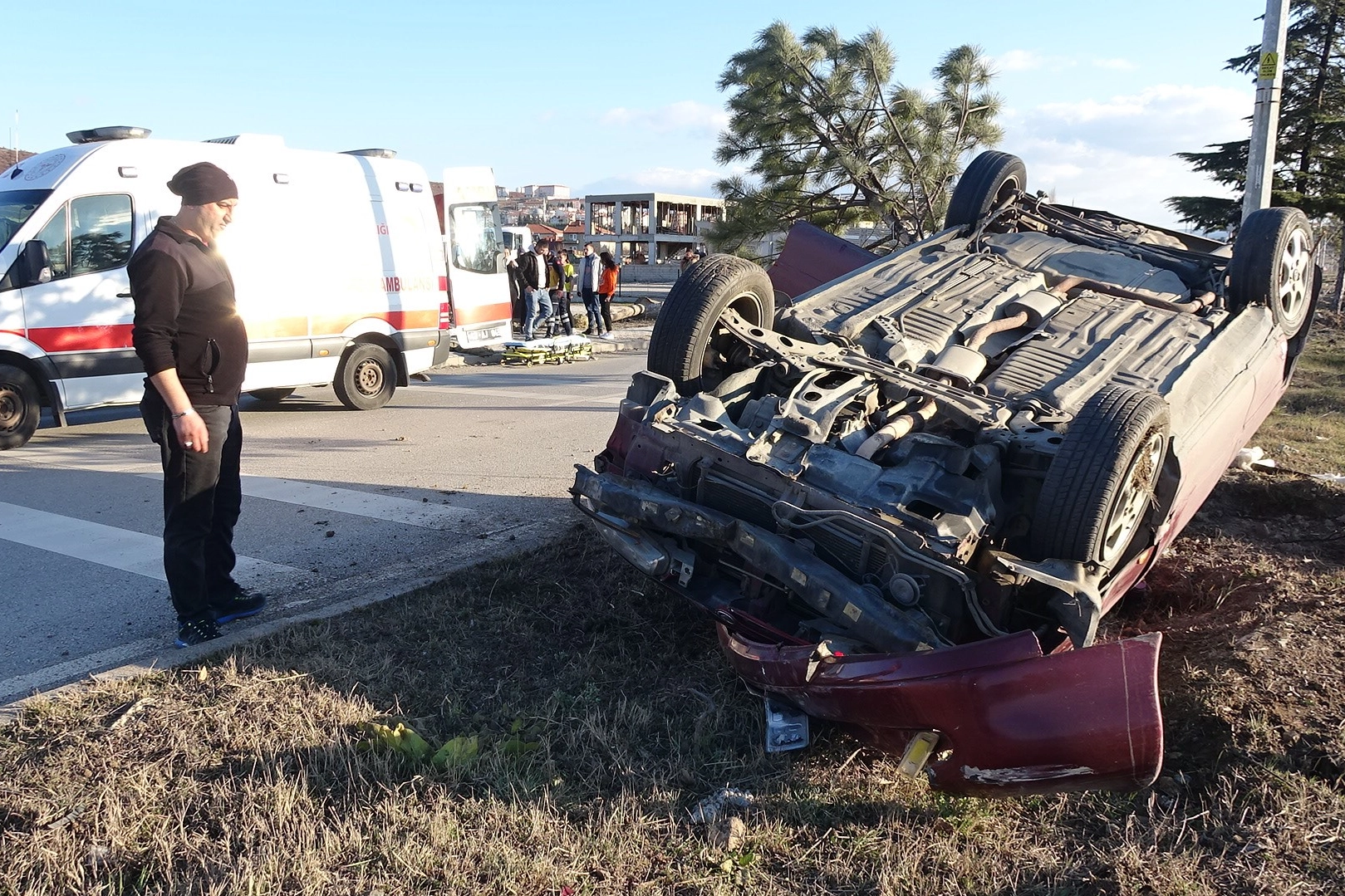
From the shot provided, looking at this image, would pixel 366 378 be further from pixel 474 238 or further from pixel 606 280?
pixel 606 280

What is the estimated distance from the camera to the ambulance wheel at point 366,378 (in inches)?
394

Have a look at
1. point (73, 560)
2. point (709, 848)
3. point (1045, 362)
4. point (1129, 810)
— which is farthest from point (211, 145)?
point (1129, 810)

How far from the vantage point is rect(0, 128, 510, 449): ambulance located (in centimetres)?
805

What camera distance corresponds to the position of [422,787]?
2.98 meters

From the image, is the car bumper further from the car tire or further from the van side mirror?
the van side mirror

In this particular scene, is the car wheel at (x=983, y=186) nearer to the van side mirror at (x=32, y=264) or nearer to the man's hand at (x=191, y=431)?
the man's hand at (x=191, y=431)

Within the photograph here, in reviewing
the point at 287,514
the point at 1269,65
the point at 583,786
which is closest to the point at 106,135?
the point at 287,514

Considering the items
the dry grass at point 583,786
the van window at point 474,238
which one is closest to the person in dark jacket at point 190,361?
the dry grass at point 583,786

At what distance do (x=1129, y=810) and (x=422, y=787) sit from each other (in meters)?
2.23

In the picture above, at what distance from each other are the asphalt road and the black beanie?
1831 millimetres

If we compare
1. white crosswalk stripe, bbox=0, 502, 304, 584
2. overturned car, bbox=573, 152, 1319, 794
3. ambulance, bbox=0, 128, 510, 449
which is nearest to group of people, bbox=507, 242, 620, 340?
ambulance, bbox=0, 128, 510, 449

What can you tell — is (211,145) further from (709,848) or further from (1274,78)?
(1274,78)

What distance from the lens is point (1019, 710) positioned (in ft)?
8.94

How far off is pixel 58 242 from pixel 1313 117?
68.5ft
